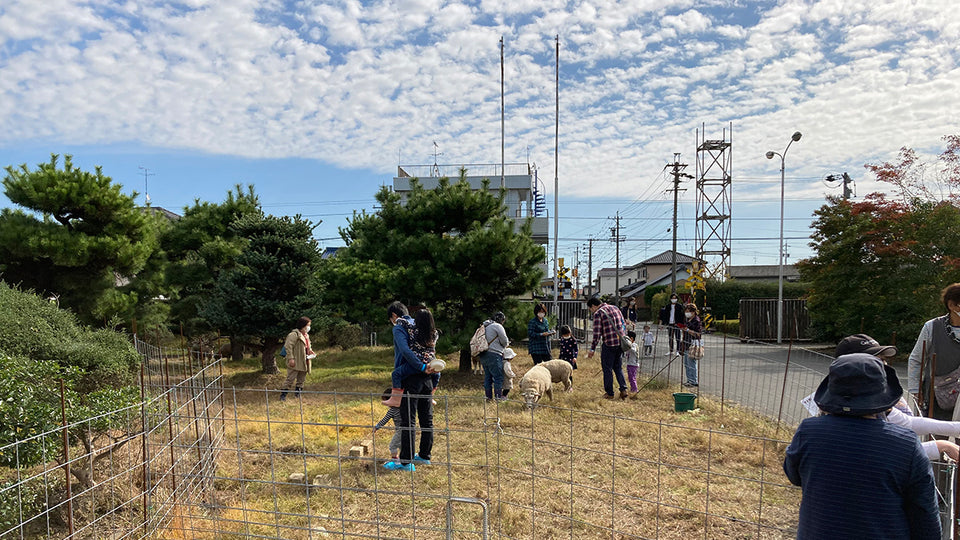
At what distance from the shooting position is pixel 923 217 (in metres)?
13.8

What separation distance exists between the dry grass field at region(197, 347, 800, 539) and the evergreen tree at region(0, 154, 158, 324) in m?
5.13

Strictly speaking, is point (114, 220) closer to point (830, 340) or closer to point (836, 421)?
point (836, 421)

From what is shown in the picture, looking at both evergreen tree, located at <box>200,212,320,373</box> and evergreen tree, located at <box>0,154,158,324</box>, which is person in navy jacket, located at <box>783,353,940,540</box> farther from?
evergreen tree, located at <box>0,154,158,324</box>

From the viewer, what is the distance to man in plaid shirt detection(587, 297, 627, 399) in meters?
8.06

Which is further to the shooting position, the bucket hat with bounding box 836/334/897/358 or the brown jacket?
the brown jacket

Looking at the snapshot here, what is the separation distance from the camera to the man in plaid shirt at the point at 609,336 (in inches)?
317

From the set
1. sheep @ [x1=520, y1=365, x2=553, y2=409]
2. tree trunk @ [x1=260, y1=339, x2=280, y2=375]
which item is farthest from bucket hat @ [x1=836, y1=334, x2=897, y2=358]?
tree trunk @ [x1=260, y1=339, x2=280, y2=375]

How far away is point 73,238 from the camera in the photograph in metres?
10.3

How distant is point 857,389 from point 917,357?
2.54 m

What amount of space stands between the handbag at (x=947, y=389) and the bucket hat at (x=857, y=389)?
2275 millimetres

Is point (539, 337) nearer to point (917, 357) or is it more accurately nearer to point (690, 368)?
point (690, 368)

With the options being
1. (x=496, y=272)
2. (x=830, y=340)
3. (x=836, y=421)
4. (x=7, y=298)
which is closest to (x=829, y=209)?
(x=830, y=340)

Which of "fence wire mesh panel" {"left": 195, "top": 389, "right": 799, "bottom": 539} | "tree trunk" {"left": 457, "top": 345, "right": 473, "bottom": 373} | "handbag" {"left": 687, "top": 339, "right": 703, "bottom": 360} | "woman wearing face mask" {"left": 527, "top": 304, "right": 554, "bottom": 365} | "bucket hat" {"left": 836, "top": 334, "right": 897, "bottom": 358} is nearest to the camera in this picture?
"bucket hat" {"left": 836, "top": 334, "right": 897, "bottom": 358}

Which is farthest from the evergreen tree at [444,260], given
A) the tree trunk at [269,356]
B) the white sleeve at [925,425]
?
the white sleeve at [925,425]
